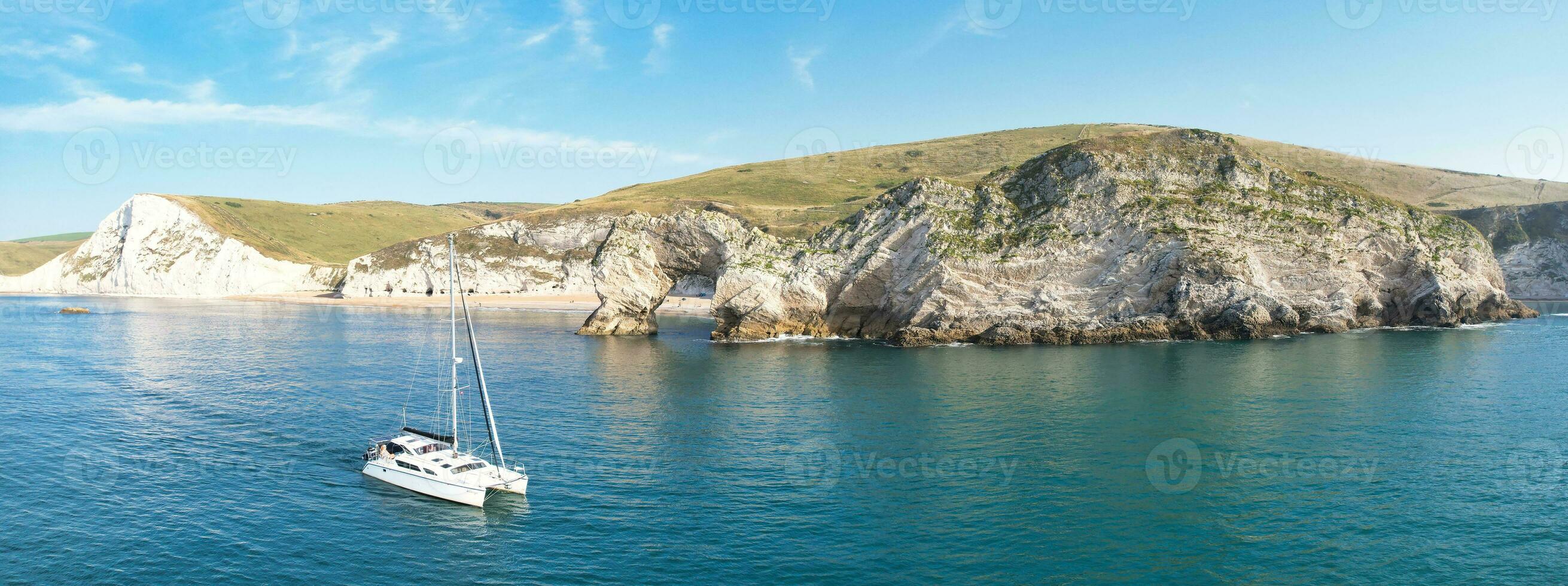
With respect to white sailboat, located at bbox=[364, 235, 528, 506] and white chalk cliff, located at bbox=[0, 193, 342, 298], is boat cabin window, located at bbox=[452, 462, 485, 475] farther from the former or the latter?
white chalk cliff, located at bbox=[0, 193, 342, 298]

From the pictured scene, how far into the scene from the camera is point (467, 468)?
1267 inches

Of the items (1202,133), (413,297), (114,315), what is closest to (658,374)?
(1202,133)

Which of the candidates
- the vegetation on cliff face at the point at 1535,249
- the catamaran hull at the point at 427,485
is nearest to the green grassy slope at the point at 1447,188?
the vegetation on cliff face at the point at 1535,249

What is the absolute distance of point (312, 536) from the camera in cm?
2667

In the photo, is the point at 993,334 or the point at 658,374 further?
the point at 993,334

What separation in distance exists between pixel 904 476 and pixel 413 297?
515 feet

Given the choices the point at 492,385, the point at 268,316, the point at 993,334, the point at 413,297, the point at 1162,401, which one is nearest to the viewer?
the point at 1162,401

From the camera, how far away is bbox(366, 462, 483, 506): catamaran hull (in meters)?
30.4

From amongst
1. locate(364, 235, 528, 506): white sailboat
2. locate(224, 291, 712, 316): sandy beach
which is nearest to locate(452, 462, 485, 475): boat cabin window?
locate(364, 235, 528, 506): white sailboat

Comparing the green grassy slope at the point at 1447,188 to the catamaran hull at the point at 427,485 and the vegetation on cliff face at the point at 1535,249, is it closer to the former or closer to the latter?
the vegetation on cliff face at the point at 1535,249

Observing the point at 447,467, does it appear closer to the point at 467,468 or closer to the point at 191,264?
the point at 467,468

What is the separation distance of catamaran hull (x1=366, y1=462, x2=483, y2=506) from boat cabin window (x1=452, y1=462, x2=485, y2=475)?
2.33ft

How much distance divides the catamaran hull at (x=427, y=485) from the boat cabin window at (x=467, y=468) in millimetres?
710

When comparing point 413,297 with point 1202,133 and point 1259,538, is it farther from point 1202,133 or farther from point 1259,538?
point 1259,538
